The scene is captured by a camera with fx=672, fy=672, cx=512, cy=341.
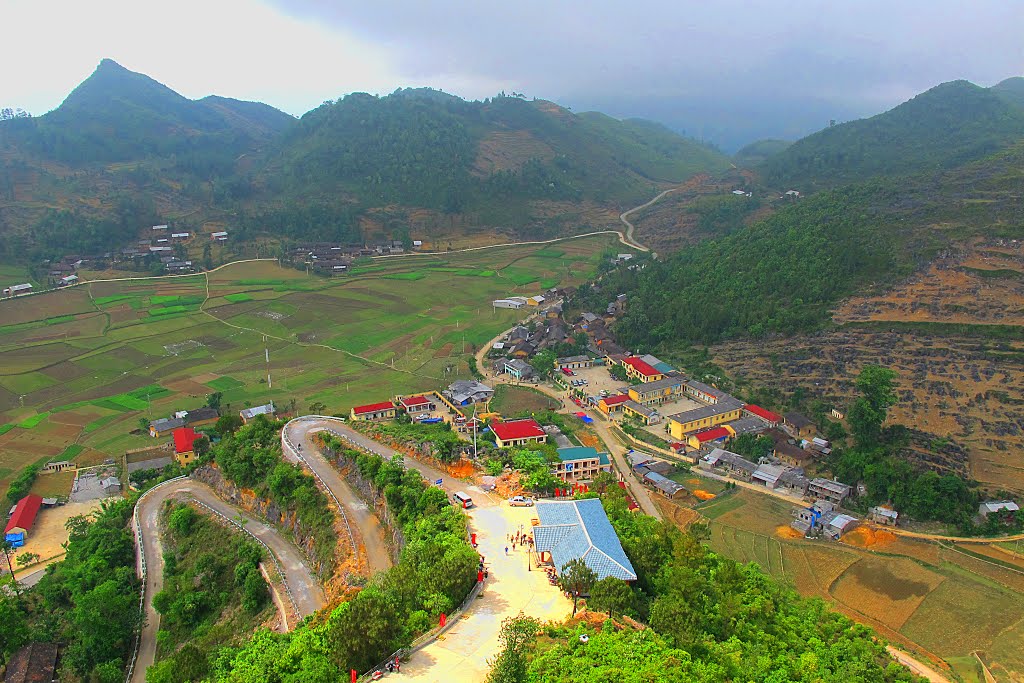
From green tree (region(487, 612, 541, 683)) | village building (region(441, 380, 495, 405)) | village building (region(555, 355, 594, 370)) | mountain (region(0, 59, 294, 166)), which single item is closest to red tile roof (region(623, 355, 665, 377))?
village building (region(555, 355, 594, 370))

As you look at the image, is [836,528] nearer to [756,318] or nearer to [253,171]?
[756,318]

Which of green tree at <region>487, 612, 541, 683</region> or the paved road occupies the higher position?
green tree at <region>487, 612, 541, 683</region>

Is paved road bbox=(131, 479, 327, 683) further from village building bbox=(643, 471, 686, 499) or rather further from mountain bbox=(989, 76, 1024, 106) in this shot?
mountain bbox=(989, 76, 1024, 106)

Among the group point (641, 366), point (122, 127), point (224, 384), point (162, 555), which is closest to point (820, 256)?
point (641, 366)

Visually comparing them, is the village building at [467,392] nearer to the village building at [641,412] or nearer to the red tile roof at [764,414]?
the village building at [641,412]

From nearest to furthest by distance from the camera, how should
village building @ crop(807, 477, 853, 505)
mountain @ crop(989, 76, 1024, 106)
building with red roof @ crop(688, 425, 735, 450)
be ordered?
village building @ crop(807, 477, 853, 505)
building with red roof @ crop(688, 425, 735, 450)
mountain @ crop(989, 76, 1024, 106)

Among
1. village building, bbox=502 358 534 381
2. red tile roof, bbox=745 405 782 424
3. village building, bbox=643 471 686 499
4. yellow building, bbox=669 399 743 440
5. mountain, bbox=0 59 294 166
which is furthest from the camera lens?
mountain, bbox=0 59 294 166

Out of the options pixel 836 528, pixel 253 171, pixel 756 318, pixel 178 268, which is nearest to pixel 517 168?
pixel 253 171
